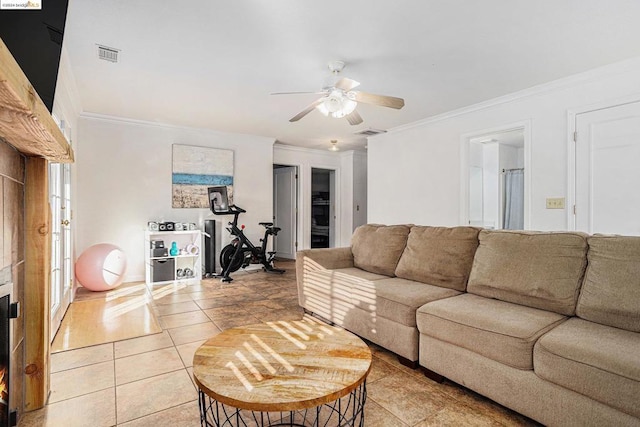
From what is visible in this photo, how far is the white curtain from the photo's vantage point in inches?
Result: 205

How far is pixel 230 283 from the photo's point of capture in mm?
4922

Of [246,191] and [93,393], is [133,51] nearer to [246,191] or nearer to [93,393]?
[93,393]

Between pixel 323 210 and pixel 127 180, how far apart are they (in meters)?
4.69

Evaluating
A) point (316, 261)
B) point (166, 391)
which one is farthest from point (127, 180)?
point (166, 391)

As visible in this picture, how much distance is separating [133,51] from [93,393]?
267 centimetres

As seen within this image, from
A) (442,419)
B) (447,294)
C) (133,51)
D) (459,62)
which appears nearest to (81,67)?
(133,51)

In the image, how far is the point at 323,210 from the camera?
8.52 metres

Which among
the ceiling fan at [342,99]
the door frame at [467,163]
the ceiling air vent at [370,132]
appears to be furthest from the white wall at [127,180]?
the door frame at [467,163]

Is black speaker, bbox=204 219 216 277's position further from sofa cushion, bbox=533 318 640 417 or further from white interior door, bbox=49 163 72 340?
sofa cushion, bbox=533 318 640 417

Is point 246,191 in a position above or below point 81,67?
below

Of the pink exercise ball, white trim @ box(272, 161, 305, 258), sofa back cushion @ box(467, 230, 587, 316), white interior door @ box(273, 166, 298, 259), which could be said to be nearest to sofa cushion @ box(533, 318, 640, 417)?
sofa back cushion @ box(467, 230, 587, 316)

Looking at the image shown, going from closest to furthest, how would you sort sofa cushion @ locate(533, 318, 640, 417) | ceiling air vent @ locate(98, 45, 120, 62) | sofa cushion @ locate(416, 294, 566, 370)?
sofa cushion @ locate(533, 318, 640, 417) < sofa cushion @ locate(416, 294, 566, 370) < ceiling air vent @ locate(98, 45, 120, 62)

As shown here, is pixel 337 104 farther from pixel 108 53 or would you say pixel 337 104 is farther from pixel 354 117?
pixel 108 53

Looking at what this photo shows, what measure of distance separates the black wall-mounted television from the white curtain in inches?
225
